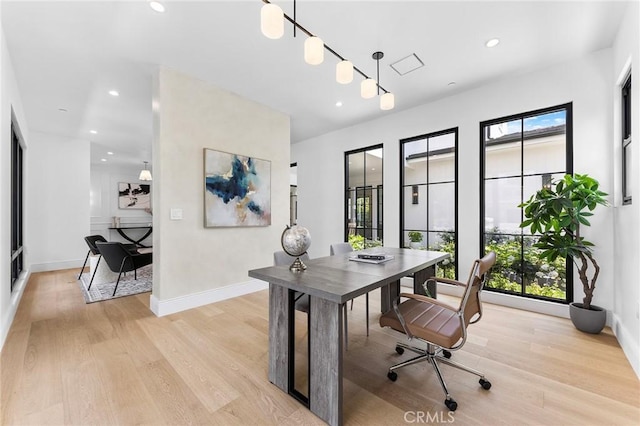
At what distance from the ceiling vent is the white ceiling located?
0.23ft

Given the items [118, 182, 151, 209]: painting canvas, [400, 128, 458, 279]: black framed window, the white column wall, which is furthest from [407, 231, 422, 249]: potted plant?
[118, 182, 151, 209]: painting canvas

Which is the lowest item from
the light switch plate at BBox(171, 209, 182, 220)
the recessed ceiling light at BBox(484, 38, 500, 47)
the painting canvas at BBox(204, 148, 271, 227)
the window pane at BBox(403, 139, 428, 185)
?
the light switch plate at BBox(171, 209, 182, 220)

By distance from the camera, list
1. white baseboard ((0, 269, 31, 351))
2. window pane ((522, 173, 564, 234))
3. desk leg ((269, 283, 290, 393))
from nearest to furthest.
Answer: desk leg ((269, 283, 290, 393)) < white baseboard ((0, 269, 31, 351)) < window pane ((522, 173, 564, 234))

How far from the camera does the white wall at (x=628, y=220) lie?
205 centimetres

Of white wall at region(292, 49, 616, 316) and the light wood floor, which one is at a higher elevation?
white wall at region(292, 49, 616, 316)

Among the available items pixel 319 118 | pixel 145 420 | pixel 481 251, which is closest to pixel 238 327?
pixel 145 420

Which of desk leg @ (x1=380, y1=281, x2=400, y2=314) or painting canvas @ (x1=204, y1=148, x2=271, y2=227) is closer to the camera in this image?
desk leg @ (x1=380, y1=281, x2=400, y2=314)

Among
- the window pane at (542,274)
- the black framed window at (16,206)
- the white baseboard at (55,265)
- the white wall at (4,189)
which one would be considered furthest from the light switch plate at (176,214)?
the white baseboard at (55,265)

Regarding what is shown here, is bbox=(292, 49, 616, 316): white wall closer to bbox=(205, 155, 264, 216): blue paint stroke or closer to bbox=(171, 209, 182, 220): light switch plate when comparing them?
bbox=(205, 155, 264, 216): blue paint stroke

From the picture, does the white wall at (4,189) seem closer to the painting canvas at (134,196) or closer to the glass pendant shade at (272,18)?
the glass pendant shade at (272,18)

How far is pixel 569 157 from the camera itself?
298 centimetres

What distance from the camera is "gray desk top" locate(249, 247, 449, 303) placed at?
4.78 feet

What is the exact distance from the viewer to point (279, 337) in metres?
1.81
